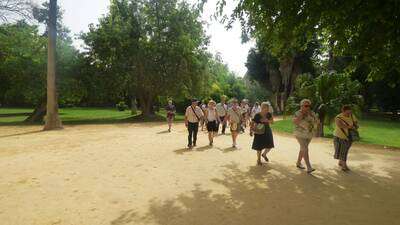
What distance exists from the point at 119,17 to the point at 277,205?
30969mm

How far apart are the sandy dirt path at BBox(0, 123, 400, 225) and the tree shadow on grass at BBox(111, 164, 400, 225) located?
16 mm

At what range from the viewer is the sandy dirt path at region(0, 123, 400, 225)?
19.3 feet

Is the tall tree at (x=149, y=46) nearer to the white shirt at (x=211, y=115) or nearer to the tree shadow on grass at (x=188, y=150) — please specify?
the white shirt at (x=211, y=115)

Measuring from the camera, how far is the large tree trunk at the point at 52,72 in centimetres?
2114

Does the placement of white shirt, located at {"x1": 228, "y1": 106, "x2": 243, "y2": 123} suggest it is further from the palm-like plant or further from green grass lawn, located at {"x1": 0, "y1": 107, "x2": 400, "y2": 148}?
green grass lawn, located at {"x1": 0, "y1": 107, "x2": 400, "y2": 148}

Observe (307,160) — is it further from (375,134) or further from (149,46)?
(149,46)

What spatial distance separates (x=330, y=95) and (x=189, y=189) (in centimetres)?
1276

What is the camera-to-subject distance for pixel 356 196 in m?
7.18

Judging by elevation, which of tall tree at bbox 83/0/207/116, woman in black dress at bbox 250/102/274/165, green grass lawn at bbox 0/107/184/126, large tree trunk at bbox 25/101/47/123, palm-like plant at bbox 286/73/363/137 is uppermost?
tall tree at bbox 83/0/207/116

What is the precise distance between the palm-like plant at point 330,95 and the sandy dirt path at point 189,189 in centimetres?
552

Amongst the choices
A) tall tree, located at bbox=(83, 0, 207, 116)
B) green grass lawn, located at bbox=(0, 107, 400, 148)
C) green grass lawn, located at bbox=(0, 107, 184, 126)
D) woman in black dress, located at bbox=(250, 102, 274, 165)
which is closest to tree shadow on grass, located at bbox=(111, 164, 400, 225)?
woman in black dress, located at bbox=(250, 102, 274, 165)

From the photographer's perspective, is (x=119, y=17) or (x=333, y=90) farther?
(x=119, y=17)

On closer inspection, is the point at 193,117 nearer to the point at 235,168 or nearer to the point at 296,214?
the point at 235,168

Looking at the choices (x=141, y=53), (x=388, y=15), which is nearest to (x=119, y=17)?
(x=141, y=53)
